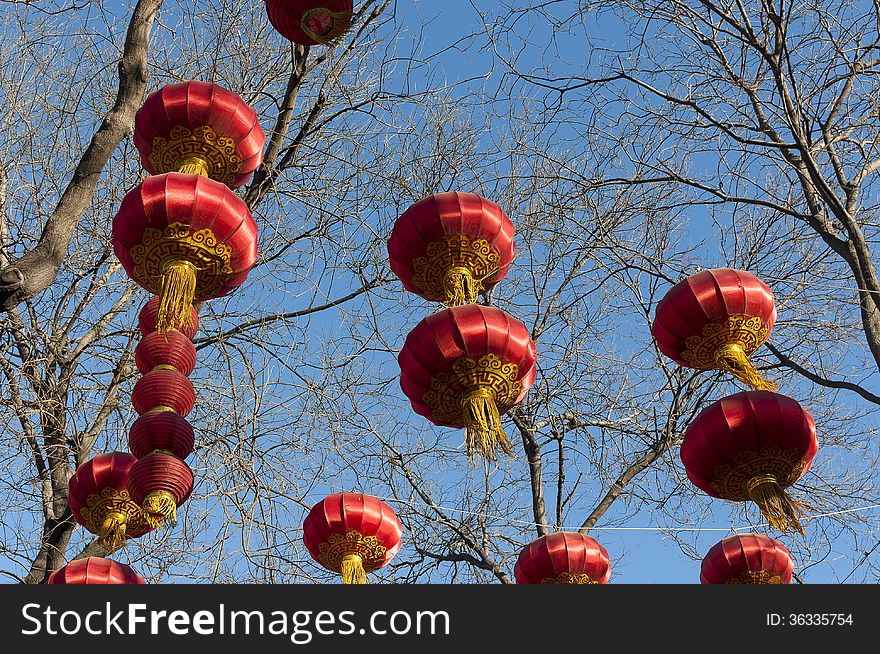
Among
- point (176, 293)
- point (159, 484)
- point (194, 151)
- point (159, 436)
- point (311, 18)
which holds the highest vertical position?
point (311, 18)

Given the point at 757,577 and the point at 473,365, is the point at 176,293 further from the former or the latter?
the point at 757,577

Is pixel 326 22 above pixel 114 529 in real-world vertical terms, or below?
above

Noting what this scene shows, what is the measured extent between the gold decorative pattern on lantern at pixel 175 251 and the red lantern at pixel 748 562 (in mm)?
3069

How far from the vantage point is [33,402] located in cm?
728

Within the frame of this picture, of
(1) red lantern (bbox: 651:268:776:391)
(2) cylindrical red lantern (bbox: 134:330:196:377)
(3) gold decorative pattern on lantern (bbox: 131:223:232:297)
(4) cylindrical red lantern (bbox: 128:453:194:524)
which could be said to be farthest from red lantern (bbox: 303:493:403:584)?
(1) red lantern (bbox: 651:268:776:391)

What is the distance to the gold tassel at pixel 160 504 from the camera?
173 inches

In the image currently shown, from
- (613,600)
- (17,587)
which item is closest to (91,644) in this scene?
(17,587)

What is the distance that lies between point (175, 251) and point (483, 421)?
4.87ft

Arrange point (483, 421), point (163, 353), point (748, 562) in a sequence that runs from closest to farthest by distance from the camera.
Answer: point (483, 421) → point (163, 353) → point (748, 562)

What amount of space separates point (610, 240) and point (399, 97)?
192 cm

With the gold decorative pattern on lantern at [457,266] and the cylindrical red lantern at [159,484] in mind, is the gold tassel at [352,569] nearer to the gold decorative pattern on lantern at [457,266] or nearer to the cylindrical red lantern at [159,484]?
the cylindrical red lantern at [159,484]

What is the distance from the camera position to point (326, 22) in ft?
16.6

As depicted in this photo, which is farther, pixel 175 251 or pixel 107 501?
pixel 107 501

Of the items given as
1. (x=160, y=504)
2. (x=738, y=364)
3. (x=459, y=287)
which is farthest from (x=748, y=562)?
(x=160, y=504)
